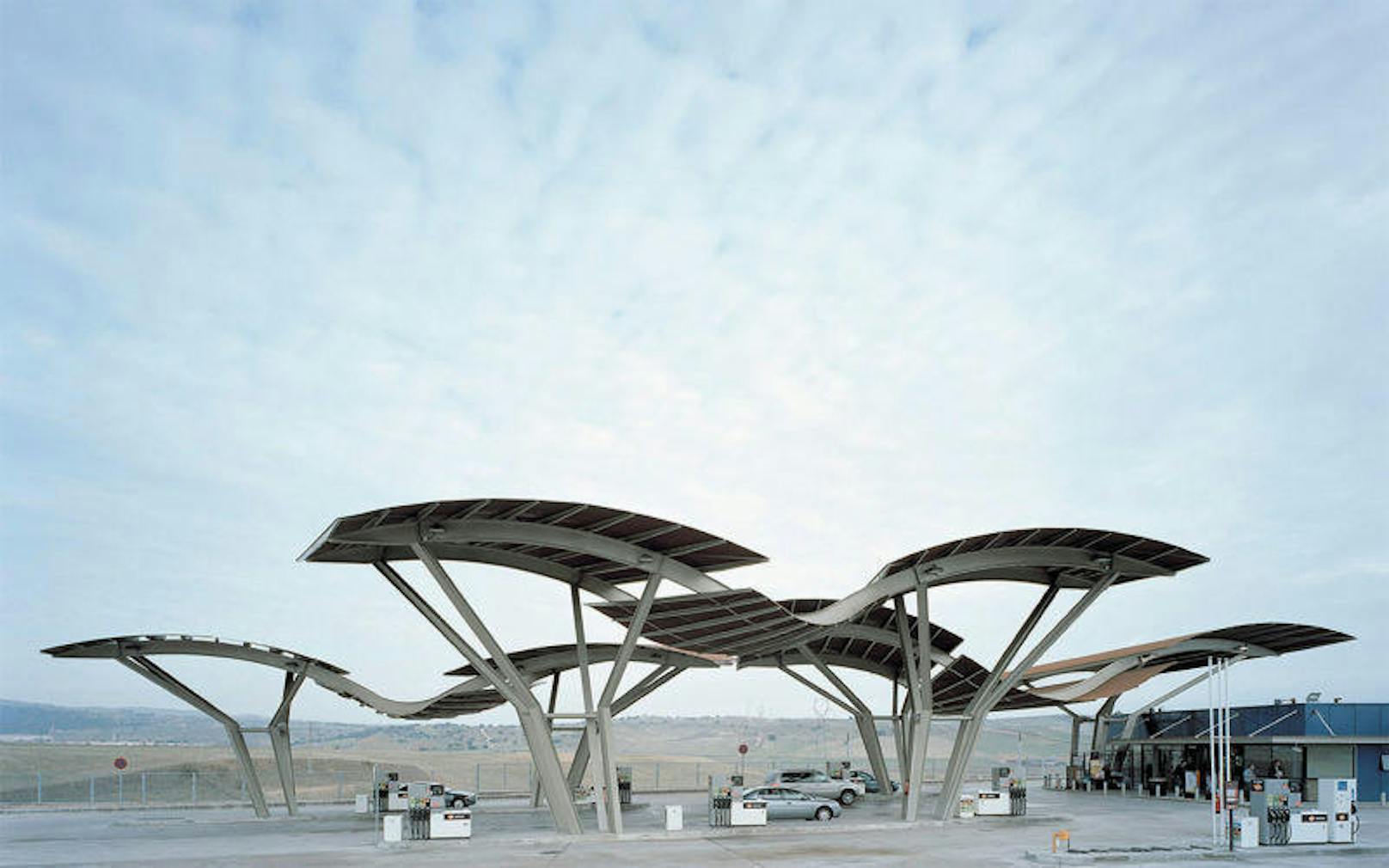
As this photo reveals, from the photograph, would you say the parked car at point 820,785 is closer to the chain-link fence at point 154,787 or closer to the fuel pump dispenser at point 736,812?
the fuel pump dispenser at point 736,812

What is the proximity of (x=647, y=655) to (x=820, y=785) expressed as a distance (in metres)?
12.2

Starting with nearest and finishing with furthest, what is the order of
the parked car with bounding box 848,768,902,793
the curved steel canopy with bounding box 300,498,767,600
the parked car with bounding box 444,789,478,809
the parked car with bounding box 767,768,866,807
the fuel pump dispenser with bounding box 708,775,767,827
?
the curved steel canopy with bounding box 300,498,767,600, the fuel pump dispenser with bounding box 708,775,767,827, the parked car with bounding box 444,789,478,809, the parked car with bounding box 767,768,866,807, the parked car with bounding box 848,768,902,793

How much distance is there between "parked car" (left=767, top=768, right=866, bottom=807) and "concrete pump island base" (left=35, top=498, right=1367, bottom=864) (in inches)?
25.8

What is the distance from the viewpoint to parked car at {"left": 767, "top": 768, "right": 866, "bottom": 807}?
51.9 metres

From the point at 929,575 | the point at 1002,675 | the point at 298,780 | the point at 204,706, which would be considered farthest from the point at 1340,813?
the point at 298,780

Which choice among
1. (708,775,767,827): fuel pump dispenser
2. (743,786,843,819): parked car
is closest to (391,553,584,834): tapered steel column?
(708,775,767,827): fuel pump dispenser

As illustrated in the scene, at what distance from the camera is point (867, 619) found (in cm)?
4503

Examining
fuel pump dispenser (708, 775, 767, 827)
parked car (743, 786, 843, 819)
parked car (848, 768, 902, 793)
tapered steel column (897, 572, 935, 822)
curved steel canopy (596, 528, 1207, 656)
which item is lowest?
parked car (848, 768, 902, 793)

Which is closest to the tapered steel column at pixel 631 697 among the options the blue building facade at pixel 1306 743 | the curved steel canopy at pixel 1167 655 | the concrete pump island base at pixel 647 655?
the concrete pump island base at pixel 647 655

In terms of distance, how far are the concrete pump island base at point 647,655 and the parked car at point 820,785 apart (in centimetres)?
66

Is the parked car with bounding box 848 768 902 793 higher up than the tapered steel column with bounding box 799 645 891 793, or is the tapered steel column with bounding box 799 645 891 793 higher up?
the tapered steel column with bounding box 799 645 891 793

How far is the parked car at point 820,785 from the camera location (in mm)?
51906

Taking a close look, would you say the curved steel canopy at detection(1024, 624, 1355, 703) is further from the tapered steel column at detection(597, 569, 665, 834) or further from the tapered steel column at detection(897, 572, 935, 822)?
the tapered steel column at detection(597, 569, 665, 834)

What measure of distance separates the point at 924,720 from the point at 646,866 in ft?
45.8
